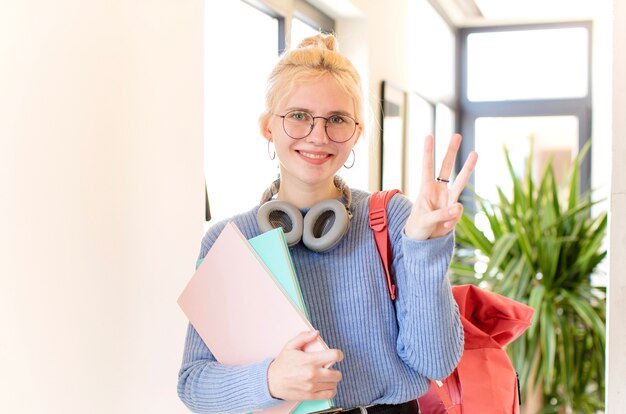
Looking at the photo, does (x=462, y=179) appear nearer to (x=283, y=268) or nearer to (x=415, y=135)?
(x=283, y=268)

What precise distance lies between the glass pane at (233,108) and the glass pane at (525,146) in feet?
13.1

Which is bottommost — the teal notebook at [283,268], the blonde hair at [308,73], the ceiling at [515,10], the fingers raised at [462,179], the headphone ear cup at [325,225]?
the teal notebook at [283,268]

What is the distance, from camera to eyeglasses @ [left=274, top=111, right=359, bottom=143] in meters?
1.44

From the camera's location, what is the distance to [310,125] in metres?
1.44

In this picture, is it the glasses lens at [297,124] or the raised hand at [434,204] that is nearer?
the raised hand at [434,204]

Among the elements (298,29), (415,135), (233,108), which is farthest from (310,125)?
(415,135)

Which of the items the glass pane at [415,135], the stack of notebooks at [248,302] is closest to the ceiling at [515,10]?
the glass pane at [415,135]

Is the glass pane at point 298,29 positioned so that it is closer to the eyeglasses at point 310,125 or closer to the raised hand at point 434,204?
the eyeglasses at point 310,125

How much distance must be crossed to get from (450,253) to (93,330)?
849mm

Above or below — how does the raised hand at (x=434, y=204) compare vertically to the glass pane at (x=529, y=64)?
below

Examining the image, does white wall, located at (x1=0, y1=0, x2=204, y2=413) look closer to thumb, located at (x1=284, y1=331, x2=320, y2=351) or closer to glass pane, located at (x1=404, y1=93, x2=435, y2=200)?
thumb, located at (x1=284, y1=331, x2=320, y2=351)

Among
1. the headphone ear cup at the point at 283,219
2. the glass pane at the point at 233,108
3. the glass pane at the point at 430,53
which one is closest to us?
the headphone ear cup at the point at 283,219

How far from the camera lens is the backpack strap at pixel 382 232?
1410 millimetres

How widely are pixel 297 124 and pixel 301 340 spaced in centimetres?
39
